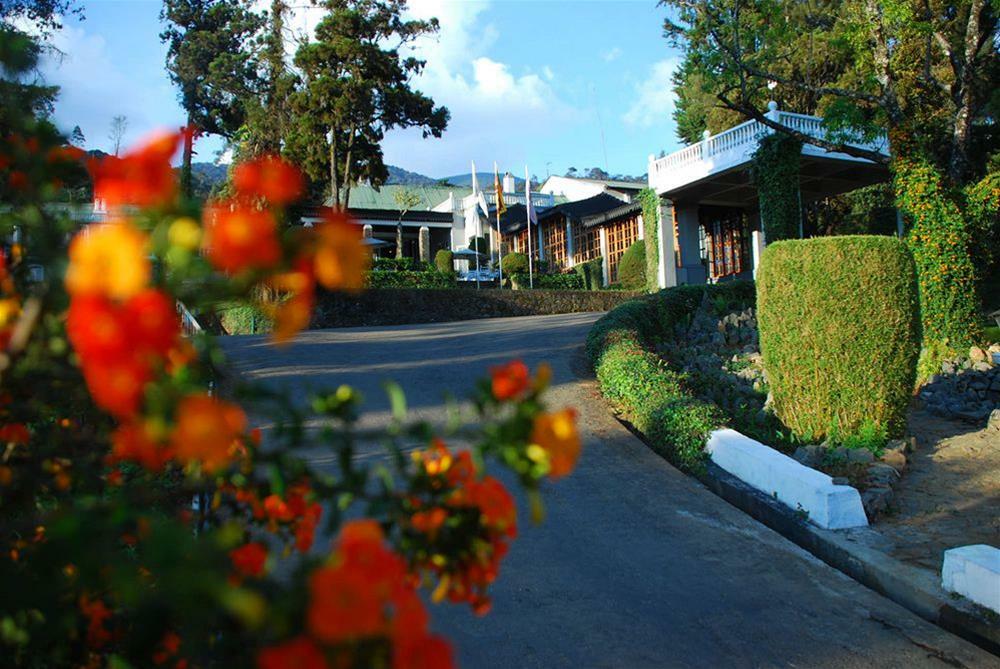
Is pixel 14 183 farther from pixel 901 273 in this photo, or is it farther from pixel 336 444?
pixel 901 273

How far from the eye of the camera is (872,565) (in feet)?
13.9

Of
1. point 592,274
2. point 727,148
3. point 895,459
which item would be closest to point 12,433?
point 895,459

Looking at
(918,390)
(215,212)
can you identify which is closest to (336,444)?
(215,212)

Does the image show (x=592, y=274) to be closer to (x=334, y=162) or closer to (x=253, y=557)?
(x=334, y=162)

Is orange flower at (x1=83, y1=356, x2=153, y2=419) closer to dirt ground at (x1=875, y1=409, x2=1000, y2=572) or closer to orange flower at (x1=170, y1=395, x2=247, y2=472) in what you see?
orange flower at (x1=170, y1=395, x2=247, y2=472)

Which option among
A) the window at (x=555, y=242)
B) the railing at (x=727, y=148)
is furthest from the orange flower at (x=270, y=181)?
the window at (x=555, y=242)

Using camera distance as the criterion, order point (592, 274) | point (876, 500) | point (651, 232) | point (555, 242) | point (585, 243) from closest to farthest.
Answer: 1. point (876, 500)
2. point (651, 232)
3. point (592, 274)
4. point (585, 243)
5. point (555, 242)

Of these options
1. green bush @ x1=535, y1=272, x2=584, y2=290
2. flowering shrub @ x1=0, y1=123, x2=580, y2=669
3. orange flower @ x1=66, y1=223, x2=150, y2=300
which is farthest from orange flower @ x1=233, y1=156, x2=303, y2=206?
green bush @ x1=535, y1=272, x2=584, y2=290

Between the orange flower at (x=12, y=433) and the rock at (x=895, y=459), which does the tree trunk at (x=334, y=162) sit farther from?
the orange flower at (x=12, y=433)

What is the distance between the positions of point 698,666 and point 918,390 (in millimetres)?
8088

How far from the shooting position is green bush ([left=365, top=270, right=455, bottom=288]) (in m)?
21.2

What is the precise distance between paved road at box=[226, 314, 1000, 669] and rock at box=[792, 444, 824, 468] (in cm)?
85

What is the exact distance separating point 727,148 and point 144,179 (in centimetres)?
A: 2059

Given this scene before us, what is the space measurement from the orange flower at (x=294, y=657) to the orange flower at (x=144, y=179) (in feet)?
1.67
